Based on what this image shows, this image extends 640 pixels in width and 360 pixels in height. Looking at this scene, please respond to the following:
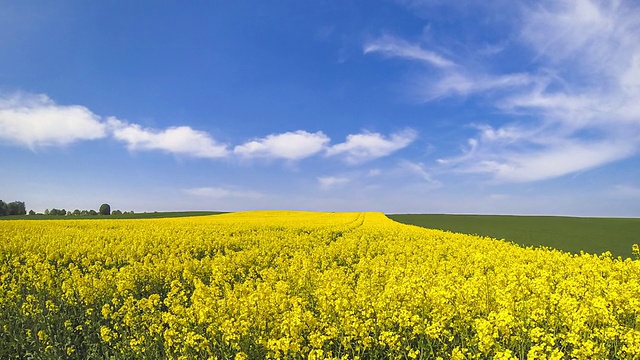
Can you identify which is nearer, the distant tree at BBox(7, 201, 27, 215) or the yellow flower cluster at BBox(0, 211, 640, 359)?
the yellow flower cluster at BBox(0, 211, 640, 359)

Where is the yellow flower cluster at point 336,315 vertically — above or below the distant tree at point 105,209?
below

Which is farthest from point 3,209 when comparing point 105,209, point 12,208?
point 105,209

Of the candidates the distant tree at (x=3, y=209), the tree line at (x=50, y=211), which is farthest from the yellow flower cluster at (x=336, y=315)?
the distant tree at (x=3, y=209)

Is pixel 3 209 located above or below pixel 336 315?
above

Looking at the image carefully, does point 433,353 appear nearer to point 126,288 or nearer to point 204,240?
point 126,288

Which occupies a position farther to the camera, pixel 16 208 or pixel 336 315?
pixel 16 208

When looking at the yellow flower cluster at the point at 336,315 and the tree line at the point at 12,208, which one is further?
the tree line at the point at 12,208

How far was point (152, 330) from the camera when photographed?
6.27 meters

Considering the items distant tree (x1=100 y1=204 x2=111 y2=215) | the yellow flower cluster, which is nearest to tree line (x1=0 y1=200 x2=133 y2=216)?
distant tree (x1=100 y1=204 x2=111 y2=215)

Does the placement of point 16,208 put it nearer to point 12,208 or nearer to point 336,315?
point 12,208

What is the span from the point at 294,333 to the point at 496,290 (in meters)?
3.78

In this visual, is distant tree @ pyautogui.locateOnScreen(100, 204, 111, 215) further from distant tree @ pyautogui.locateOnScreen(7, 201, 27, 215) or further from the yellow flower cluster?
the yellow flower cluster

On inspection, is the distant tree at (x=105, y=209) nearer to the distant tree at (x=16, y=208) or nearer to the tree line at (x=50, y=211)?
the tree line at (x=50, y=211)

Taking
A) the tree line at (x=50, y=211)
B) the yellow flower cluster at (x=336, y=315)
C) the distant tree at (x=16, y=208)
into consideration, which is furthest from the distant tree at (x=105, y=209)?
the yellow flower cluster at (x=336, y=315)
